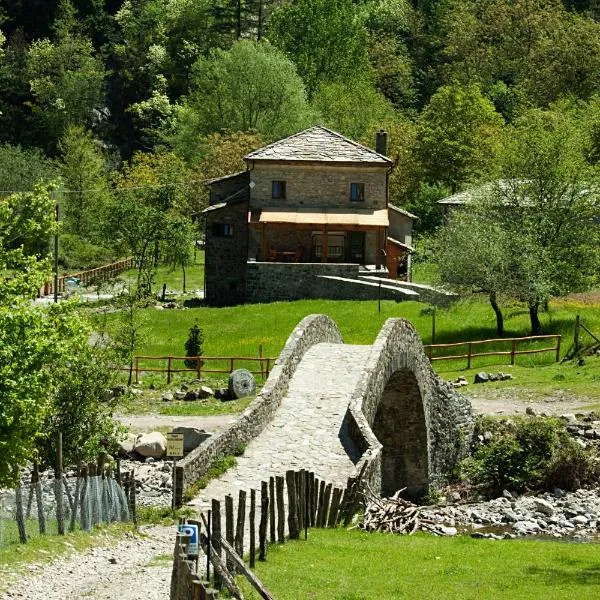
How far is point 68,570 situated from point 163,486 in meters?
12.2

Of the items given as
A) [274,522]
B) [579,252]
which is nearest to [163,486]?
[274,522]

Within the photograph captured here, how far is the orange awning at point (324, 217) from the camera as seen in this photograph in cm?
8194

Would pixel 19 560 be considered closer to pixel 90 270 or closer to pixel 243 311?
pixel 243 311

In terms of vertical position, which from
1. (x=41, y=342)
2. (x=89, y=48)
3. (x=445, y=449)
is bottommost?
(x=445, y=449)

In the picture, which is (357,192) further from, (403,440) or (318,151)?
(403,440)

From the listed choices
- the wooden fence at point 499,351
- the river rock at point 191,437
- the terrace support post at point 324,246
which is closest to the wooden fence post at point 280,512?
the river rock at point 191,437

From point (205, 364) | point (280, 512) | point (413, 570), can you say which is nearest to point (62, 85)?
point (205, 364)

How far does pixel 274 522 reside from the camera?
1096 inches

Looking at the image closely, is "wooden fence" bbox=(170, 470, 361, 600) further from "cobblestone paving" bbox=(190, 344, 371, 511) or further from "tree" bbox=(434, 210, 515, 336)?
"tree" bbox=(434, 210, 515, 336)

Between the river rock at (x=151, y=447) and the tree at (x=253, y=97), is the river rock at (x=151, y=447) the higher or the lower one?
the lower one

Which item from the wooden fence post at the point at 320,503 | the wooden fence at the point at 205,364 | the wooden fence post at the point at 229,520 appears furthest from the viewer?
the wooden fence at the point at 205,364

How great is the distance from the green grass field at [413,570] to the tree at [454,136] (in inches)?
2930

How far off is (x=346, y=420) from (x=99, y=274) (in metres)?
57.3

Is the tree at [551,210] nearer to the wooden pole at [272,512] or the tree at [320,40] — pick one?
the wooden pole at [272,512]
